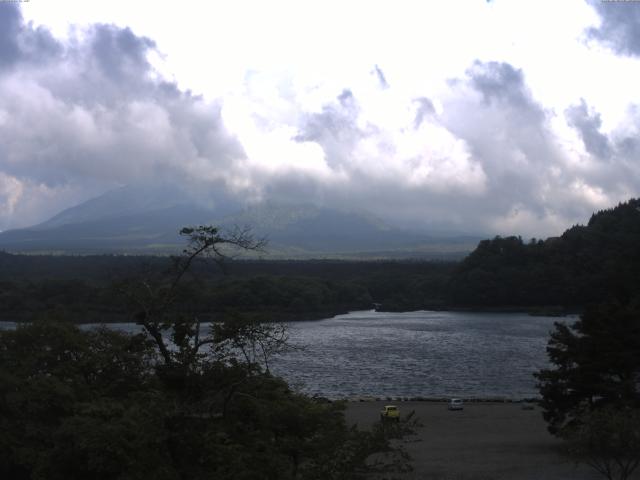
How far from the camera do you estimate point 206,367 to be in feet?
24.3

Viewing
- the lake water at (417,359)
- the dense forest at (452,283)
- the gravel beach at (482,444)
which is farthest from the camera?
the dense forest at (452,283)

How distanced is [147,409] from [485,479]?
10.3 meters

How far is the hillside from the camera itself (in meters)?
71.0

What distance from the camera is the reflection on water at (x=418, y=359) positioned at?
97.9ft

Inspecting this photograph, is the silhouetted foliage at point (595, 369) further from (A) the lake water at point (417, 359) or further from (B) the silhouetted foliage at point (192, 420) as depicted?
(B) the silhouetted foliage at point (192, 420)

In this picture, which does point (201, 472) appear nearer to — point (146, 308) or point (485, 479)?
→ point (146, 308)

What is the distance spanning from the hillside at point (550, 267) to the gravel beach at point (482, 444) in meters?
46.5

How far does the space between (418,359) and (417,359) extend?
0.18ft

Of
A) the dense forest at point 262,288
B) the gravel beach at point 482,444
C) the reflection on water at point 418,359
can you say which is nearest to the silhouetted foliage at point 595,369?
the gravel beach at point 482,444

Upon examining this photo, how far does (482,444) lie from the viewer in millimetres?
19094

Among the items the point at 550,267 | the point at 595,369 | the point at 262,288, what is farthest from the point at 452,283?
the point at 595,369

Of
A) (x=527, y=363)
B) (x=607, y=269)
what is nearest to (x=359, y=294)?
(x=607, y=269)

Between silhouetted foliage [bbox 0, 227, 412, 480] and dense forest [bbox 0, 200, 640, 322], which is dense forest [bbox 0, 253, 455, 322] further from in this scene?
silhouetted foliage [bbox 0, 227, 412, 480]

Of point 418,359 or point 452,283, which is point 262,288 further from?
point 418,359
